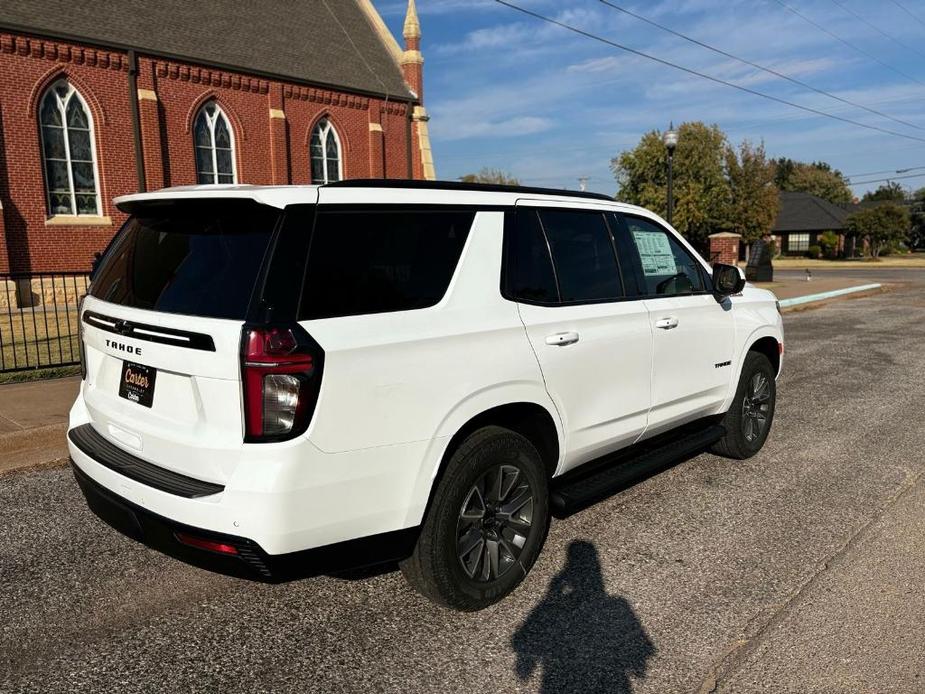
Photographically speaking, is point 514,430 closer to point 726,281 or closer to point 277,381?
point 277,381

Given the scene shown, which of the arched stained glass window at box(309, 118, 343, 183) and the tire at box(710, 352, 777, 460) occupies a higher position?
the arched stained glass window at box(309, 118, 343, 183)

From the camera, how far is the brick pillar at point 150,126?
2053cm

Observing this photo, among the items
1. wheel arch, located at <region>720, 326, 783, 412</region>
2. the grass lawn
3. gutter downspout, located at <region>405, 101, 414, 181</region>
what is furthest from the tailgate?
gutter downspout, located at <region>405, 101, 414, 181</region>

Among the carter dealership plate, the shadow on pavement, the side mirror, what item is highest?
the side mirror

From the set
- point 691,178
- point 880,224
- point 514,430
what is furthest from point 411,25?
point 880,224

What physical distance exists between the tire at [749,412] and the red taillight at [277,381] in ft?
12.4

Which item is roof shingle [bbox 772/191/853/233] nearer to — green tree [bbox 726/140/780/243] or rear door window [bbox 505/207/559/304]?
green tree [bbox 726/140/780/243]

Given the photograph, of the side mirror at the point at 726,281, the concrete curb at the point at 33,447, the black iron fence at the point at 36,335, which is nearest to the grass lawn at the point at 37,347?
the black iron fence at the point at 36,335

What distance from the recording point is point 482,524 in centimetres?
336

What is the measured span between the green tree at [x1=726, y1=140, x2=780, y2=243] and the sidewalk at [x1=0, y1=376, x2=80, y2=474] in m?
44.0

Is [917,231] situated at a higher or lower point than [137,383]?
higher

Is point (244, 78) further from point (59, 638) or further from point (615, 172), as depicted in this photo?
point (615, 172)

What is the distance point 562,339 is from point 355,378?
131cm

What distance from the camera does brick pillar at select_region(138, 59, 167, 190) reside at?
20.5 meters
